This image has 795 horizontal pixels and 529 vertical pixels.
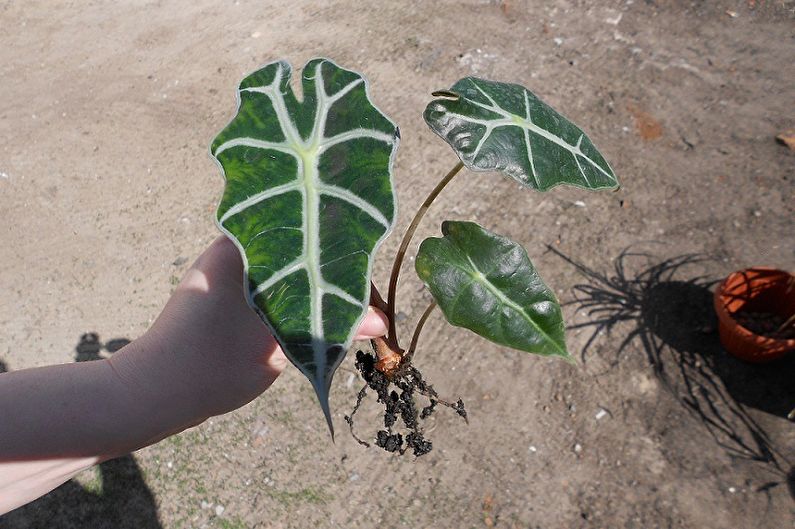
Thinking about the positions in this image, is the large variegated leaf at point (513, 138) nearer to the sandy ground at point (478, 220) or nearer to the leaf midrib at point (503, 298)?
the leaf midrib at point (503, 298)

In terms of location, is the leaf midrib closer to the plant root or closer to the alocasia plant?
the alocasia plant

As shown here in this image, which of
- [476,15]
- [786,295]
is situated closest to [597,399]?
[786,295]

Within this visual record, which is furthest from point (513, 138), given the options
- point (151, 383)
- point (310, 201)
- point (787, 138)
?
point (787, 138)

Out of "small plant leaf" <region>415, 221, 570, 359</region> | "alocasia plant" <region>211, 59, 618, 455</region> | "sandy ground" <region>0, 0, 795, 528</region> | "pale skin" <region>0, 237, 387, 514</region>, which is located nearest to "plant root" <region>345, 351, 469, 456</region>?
"alocasia plant" <region>211, 59, 618, 455</region>

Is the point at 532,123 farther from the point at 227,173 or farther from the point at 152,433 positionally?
the point at 152,433

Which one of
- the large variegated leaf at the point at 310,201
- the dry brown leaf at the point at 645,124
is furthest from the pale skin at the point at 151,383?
the dry brown leaf at the point at 645,124

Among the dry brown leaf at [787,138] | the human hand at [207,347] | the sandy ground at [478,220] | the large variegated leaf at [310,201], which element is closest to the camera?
the large variegated leaf at [310,201]
